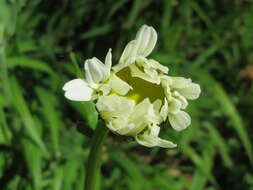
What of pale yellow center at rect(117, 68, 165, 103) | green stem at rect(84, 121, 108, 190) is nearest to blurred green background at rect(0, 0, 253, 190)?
green stem at rect(84, 121, 108, 190)

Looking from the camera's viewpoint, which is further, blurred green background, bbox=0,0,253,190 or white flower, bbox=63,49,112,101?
blurred green background, bbox=0,0,253,190

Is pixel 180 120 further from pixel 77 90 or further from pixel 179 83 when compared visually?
pixel 77 90

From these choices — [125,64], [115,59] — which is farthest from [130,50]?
[115,59]

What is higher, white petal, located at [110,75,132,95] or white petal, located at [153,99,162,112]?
white petal, located at [110,75,132,95]

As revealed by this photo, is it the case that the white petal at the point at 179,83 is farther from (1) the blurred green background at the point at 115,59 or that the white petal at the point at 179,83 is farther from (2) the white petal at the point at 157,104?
(1) the blurred green background at the point at 115,59

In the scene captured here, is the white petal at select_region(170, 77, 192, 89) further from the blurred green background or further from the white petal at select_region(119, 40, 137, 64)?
the blurred green background

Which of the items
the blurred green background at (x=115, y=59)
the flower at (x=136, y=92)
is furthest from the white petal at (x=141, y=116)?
the blurred green background at (x=115, y=59)
